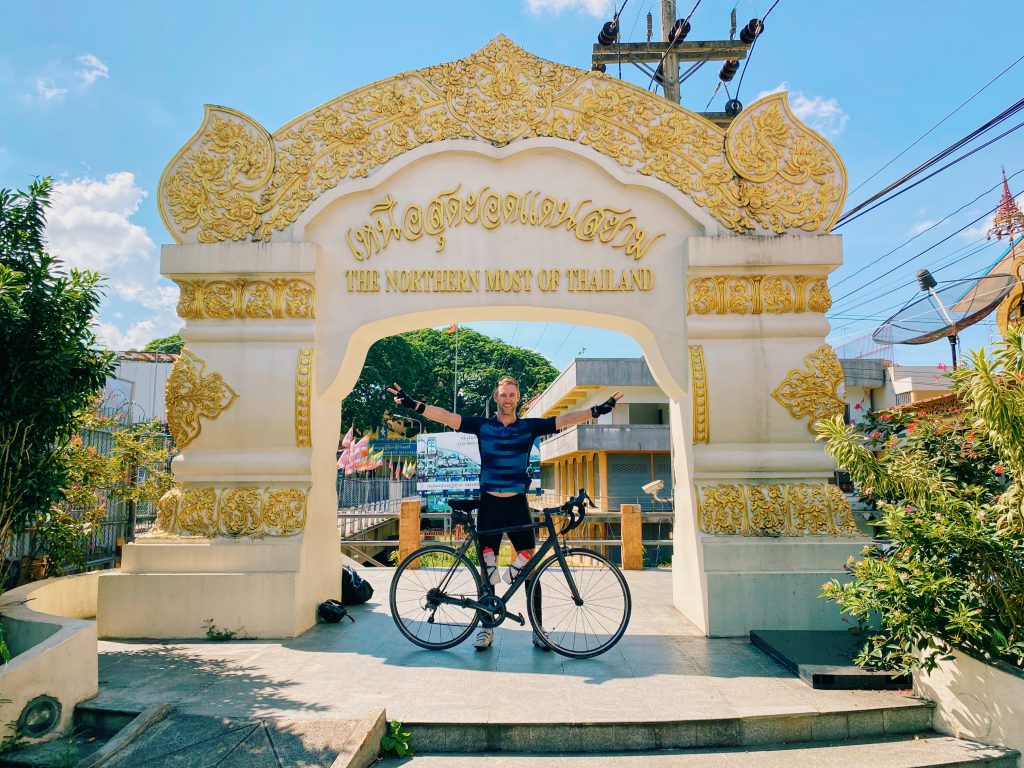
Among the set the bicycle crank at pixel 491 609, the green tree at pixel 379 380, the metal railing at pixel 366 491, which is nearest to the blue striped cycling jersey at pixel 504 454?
the bicycle crank at pixel 491 609

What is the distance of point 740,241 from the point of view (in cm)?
590

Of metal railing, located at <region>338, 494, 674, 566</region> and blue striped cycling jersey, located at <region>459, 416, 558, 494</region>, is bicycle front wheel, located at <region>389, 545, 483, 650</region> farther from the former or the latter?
metal railing, located at <region>338, 494, 674, 566</region>

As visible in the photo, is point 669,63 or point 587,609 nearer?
point 587,609

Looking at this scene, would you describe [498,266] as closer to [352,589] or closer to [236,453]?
[236,453]

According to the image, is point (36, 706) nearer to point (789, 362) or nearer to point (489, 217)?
point (489, 217)

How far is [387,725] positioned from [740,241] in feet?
15.5

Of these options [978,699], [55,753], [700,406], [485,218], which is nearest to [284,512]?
[55,753]

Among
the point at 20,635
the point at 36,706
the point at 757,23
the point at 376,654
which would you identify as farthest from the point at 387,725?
the point at 757,23

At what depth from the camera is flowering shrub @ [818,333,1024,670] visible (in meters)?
3.48

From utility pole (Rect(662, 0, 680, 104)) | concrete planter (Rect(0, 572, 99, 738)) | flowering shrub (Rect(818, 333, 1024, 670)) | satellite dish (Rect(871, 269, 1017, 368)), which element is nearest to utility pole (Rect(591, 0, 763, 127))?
utility pole (Rect(662, 0, 680, 104))

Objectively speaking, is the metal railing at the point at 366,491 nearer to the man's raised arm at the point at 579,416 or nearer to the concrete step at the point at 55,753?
the man's raised arm at the point at 579,416

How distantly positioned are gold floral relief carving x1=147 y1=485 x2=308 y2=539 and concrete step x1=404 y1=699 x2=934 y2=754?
2.64m

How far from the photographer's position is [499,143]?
611cm

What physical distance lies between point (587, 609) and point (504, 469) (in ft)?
4.61
